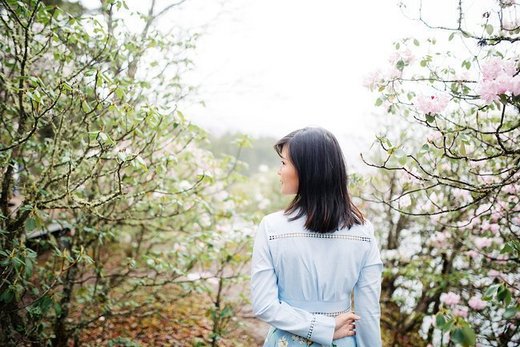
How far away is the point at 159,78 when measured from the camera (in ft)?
9.69

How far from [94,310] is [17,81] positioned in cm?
212

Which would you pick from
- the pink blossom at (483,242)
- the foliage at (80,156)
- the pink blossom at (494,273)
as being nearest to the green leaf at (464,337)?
the foliage at (80,156)

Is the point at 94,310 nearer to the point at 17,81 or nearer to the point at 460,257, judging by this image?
the point at 17,81

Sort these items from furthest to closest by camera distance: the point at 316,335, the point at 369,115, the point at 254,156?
the point at 254,156 → the point at 369,115 → the point at 316,335

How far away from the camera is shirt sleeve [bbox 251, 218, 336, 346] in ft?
4.57

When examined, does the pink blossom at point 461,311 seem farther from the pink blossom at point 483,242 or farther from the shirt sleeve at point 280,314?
the shirt sleeve at point 280,314

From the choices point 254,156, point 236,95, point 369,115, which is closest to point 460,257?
point 369,115

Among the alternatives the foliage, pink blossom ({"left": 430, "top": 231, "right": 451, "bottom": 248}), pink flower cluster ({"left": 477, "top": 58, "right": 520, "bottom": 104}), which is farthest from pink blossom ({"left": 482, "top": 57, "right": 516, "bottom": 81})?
pink blossom ({"left": 430, "top": 231, "right": 451, "bottom": 248})

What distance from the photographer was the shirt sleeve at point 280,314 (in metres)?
1.39

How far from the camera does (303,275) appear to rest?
144 centimetres

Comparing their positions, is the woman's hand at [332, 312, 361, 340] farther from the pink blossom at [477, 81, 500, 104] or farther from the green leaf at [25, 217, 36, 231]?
the green leaf at [25, 217, 36, 231]

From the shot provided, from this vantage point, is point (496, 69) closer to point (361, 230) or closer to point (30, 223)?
point (361, 230)

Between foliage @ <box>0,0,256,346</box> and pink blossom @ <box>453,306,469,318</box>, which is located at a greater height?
foliage @ <box>0,0,256,346</box>

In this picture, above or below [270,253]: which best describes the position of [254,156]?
above
